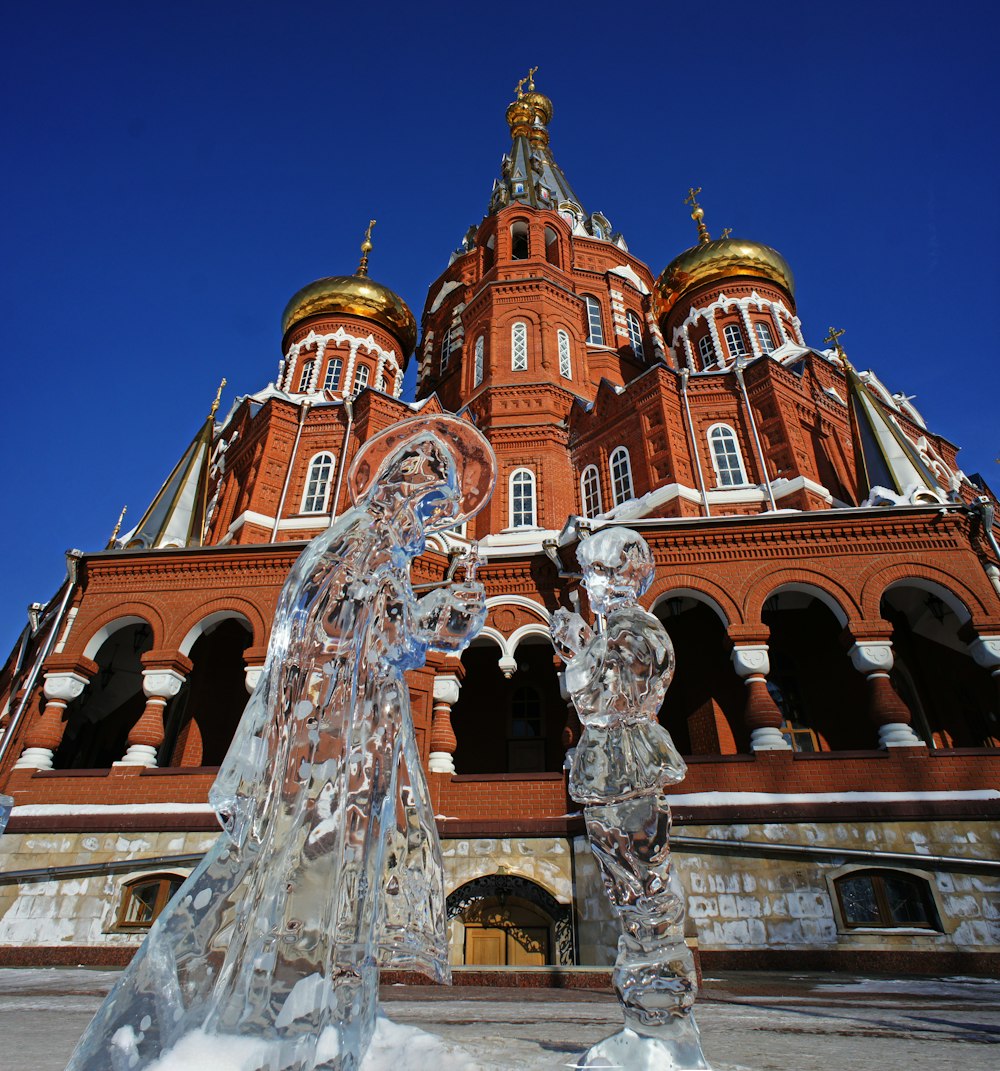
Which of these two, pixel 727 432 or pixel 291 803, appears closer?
pixel 291 803

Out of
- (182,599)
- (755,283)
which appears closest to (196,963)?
(182,599)

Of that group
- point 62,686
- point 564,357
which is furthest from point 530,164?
point 62,686

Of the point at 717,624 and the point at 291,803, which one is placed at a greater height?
the point at 717,624

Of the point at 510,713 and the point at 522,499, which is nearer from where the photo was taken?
the point at 510,713

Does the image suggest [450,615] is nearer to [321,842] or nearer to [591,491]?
[321,842]

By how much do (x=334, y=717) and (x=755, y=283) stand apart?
23347 mm

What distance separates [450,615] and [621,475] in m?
14.8

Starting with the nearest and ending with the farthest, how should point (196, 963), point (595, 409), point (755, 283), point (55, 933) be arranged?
point (196, 963), point (55, 933), point (595, 409), point (755, 283)

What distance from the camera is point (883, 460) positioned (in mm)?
13812

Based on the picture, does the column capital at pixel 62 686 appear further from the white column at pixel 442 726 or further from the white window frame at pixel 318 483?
the white window frame at pixel 318 483

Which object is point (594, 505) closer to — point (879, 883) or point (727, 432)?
point (727, 432)

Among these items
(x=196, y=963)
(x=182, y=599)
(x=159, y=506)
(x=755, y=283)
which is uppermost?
(x=755, y=283)

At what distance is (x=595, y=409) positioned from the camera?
714 inches

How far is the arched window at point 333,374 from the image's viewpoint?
21641 mm
